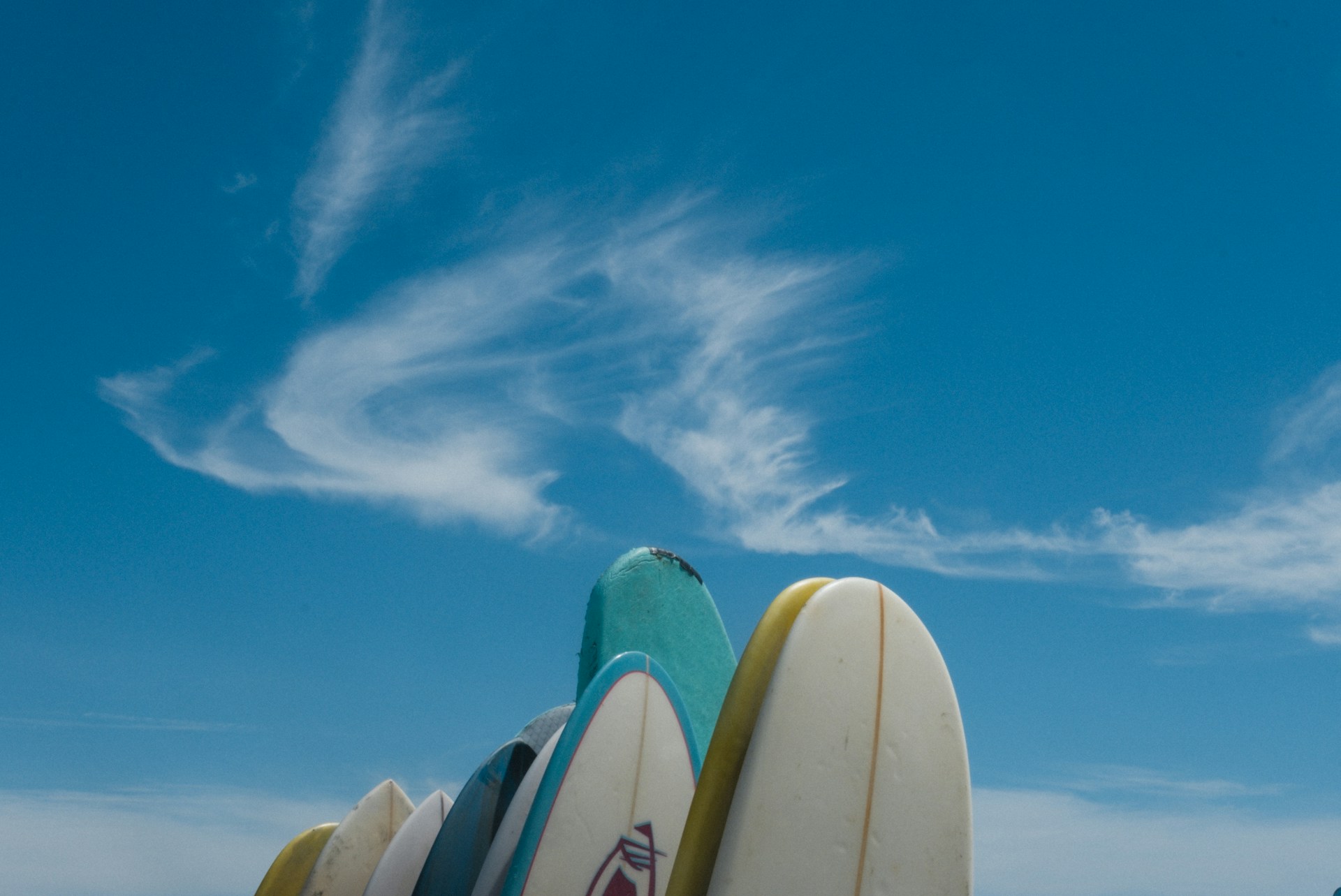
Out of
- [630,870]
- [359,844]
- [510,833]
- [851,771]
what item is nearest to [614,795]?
[630,870]

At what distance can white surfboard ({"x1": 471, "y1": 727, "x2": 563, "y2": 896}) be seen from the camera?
4184mm

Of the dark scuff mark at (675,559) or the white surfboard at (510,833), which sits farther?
the dark scuff mark at (675,559)

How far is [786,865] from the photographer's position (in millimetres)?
3387

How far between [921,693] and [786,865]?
0.75 metres

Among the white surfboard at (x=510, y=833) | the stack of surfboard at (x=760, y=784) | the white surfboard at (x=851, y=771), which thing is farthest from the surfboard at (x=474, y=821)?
the white surfboard at (x=851, y=771)

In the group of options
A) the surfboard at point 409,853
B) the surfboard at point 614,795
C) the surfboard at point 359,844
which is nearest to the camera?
the surfboard at point 614,795

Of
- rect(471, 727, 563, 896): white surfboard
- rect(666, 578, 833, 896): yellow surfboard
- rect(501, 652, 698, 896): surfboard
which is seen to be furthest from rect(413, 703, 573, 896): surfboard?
rect(666, 578, 833, 896): yellow surfboard

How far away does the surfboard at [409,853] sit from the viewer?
5324 mm

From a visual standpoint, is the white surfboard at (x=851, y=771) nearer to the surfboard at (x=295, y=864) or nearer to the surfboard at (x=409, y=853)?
the surfboard at (x=409, y=853)

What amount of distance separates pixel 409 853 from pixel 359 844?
74 cm

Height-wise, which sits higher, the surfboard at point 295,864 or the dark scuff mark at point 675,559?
the dark scuff mark at point 675,559

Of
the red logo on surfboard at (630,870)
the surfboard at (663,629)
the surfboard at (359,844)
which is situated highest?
the surfboard at (663,629)

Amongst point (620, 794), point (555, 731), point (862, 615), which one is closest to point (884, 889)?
point (862, 615)

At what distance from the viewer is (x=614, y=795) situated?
14.0 ft
